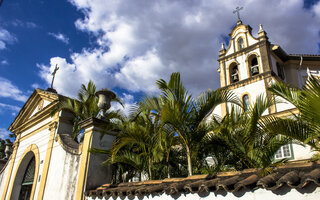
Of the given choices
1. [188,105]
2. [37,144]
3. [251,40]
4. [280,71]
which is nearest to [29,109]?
[37,144]

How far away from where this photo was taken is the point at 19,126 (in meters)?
12.7

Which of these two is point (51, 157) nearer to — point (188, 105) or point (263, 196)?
point (188, 105)

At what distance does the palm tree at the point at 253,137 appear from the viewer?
428 cm

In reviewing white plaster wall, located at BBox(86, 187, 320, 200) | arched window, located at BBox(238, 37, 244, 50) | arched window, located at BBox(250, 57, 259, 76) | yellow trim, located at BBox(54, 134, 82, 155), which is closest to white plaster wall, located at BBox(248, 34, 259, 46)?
arched window, located at BBox(238, 37, 244, 50)

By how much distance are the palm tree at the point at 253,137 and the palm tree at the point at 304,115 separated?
0.31 m

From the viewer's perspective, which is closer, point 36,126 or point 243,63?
point 36,126

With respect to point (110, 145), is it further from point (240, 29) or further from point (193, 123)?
point (240, 29)

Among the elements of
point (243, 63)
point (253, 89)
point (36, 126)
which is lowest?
point (36, 126)

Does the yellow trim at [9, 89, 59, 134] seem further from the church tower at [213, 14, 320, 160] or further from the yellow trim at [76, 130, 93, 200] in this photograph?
the church tower at [213, 14, 320, 160]

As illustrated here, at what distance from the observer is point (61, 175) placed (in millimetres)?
6871

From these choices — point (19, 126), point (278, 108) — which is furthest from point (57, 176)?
point (278, 108)

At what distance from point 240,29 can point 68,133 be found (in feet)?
55.4

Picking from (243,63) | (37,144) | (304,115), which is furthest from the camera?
(243,63)

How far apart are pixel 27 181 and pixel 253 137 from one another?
33.7ft
